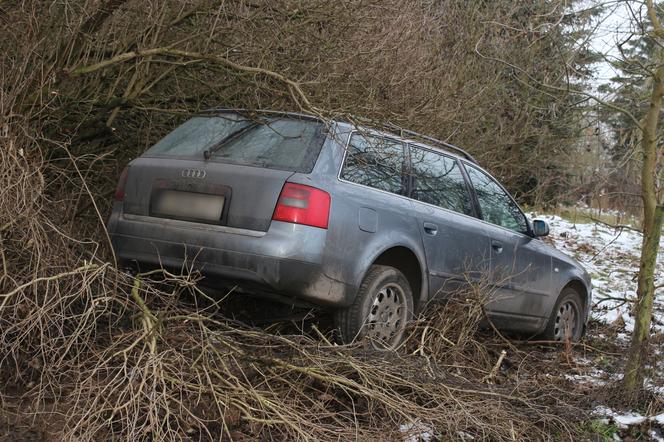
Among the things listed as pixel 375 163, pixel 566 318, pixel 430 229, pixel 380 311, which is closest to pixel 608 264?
pixel 566 318

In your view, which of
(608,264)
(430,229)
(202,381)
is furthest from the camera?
(608,264)

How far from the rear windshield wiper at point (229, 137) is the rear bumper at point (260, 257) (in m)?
0.52

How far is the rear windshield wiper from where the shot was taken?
528 cm

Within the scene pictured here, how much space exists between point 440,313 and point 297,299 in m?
1.14

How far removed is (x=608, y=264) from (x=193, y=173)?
10193mm

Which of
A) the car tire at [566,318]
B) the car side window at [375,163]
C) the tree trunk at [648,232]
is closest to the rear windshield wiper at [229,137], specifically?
Answer: the car side window at [375,163]

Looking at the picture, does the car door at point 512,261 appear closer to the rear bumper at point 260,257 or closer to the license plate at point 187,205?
the rear bumper at point 260,257

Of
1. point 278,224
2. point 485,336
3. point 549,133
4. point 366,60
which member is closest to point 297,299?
point 278,224

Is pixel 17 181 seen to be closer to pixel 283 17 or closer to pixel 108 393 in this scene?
pixel 108 393

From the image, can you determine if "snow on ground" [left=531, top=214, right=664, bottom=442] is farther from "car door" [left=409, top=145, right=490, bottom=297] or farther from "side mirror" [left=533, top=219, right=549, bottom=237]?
"car door" [left=409, top=145, right=490, bottom=297]

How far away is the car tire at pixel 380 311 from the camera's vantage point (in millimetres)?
5125

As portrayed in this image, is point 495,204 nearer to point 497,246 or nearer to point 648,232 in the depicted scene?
point 497,246

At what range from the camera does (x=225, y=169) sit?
16.7ft

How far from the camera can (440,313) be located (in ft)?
18.2
